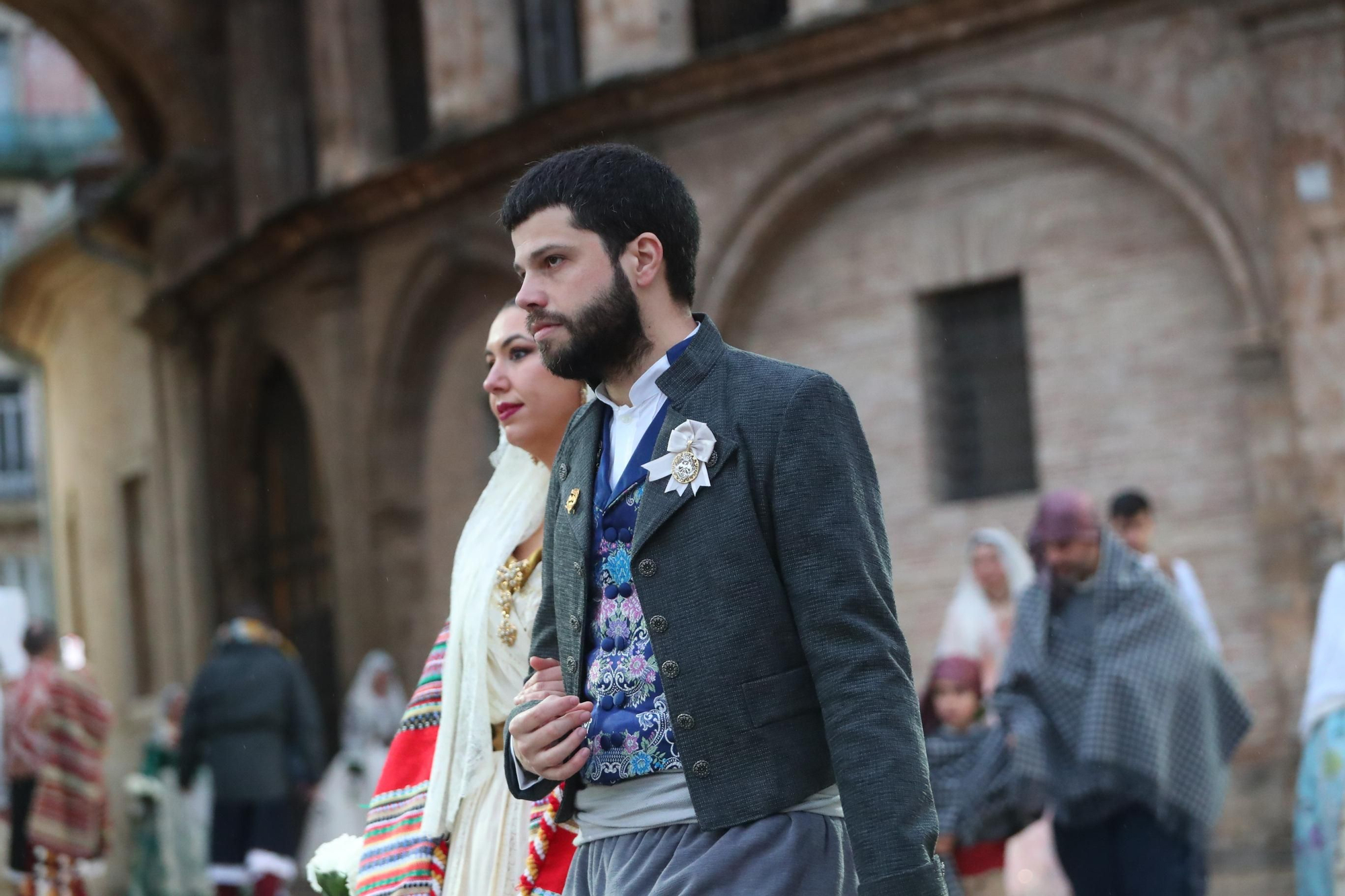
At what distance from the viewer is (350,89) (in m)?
19.2

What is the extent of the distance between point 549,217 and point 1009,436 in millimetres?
10736

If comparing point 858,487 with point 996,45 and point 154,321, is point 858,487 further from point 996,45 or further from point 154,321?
point 154,321

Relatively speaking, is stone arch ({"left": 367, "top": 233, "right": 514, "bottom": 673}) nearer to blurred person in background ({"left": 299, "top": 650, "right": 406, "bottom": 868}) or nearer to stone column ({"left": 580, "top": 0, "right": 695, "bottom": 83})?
blurred person in background ({"left": 299, "top": 650, "right": 406, "bottom": 868})

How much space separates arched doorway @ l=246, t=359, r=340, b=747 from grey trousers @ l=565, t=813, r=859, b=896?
659 inches

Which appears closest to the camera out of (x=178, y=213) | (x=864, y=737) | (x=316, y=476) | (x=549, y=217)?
(x=864, y=737)

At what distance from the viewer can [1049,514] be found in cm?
743

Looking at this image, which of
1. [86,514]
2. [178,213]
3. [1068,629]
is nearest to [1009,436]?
[1068,629]

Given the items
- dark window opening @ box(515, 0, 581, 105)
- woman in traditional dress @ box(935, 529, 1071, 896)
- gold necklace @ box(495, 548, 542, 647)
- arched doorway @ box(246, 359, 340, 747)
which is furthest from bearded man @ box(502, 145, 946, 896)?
arched doorway @ box(246, 359, 340, 747)

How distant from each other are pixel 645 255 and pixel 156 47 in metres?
20.5

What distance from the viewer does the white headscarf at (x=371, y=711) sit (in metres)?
17.1

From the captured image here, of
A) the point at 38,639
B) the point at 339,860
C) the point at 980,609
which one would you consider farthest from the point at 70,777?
the point at 339,860

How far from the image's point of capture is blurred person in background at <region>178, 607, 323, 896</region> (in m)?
12.6

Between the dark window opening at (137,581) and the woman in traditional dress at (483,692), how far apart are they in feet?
69.4

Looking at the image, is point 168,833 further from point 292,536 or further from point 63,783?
point 63,783
